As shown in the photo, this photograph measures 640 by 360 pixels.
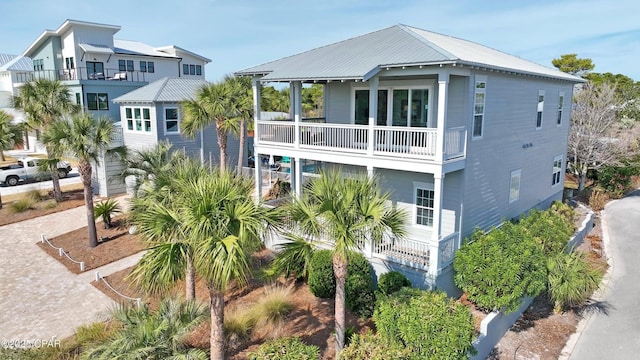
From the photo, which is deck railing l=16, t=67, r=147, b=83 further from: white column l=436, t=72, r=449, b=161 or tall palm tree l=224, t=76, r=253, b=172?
white column l=436, t=72, r=449, b=161

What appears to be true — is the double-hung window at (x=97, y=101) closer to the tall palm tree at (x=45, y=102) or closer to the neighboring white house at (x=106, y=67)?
the neighboring white house at (x=106, y=67)

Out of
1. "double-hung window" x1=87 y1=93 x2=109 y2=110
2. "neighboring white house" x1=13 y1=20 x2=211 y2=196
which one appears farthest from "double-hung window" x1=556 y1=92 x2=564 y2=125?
"double-hung window" x1=87 y1=93 x2=109 y2=110

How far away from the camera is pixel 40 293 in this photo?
15.3 meters

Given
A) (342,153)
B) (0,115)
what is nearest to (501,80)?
(342,153)

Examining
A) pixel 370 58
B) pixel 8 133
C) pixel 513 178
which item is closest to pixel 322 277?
pixel 370 58

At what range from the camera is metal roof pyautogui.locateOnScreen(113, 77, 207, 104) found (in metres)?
25.3

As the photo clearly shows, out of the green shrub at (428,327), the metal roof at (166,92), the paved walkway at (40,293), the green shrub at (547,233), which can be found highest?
the metal roof at (166,92)

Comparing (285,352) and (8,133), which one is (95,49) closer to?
(8,133)

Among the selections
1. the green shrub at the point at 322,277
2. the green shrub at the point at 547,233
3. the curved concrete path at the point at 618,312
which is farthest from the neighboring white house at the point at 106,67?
the curved concrete path at the point at 618,312

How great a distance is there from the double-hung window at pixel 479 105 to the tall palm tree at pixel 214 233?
8.85 metres

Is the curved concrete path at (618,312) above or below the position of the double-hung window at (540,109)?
below

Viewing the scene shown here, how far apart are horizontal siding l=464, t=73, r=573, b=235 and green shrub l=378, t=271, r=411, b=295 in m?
3.80

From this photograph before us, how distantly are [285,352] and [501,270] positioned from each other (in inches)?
251

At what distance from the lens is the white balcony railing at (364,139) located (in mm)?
13148
